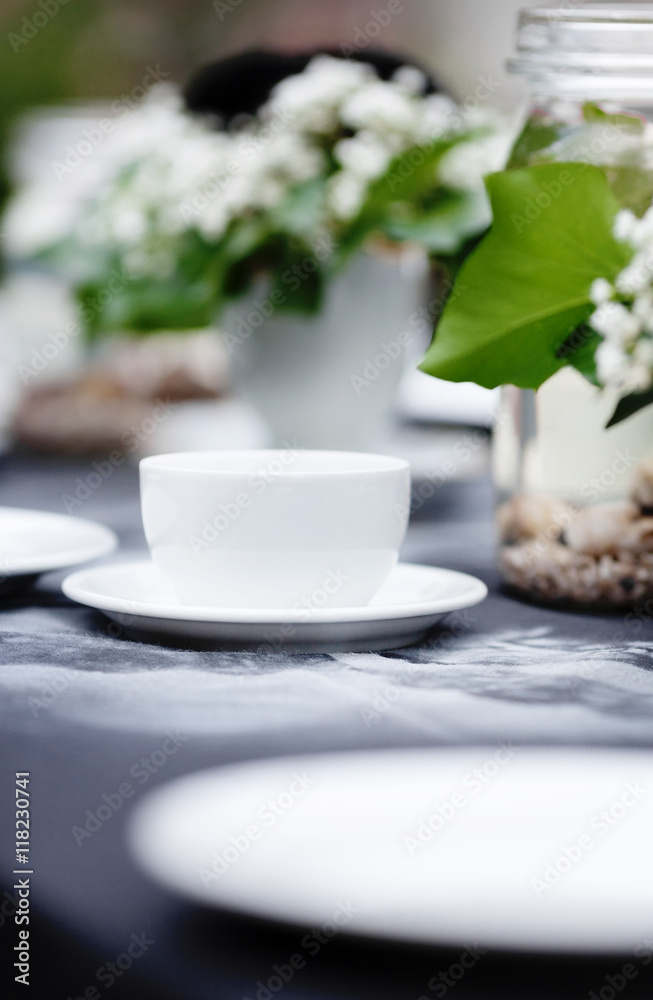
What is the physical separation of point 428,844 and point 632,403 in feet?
0.91

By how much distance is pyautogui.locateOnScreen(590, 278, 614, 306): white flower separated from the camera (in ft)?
1.79

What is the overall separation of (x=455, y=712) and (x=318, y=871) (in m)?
0.14

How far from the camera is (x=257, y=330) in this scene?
3.23 feet

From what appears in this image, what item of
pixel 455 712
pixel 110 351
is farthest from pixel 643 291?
pixel 110 351

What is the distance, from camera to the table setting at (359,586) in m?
0.31

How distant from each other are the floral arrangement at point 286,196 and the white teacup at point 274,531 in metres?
0.38

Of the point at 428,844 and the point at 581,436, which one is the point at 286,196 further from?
the point at 428,844

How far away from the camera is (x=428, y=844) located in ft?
1.14

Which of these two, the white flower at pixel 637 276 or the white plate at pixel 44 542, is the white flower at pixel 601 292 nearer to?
the white flower at pixel 637 276

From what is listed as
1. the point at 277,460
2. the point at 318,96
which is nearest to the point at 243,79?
the point at 318,96

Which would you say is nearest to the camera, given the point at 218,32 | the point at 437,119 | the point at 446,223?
the point at 446,223

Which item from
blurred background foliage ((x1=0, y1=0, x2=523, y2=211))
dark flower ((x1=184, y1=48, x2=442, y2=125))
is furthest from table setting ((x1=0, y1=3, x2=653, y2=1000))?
blurred background foliage ((x1=0, y1=0, x2=523, y2=211))

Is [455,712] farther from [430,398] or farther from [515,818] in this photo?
[430,398]

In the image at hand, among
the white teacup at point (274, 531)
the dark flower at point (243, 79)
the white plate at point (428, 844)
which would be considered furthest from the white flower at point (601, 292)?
the dark flower at point (243, 79)
